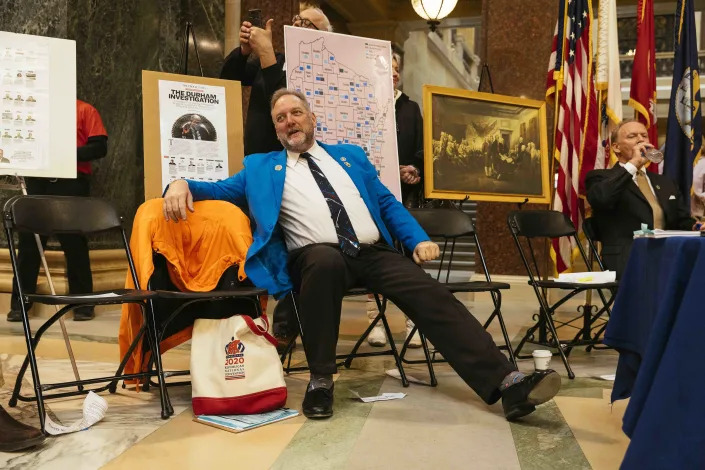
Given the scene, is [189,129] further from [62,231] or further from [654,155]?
[654,155]

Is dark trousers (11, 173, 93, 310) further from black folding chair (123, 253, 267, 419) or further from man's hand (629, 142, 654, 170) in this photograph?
man's hand (629, 142, 654, 170)

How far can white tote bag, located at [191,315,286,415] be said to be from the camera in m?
2.65

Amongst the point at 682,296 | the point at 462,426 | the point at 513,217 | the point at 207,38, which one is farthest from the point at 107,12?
the point at 682,296

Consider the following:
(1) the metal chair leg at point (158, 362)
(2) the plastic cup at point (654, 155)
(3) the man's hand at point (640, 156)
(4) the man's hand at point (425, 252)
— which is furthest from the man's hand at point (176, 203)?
(3) the man's hand at point (640, 156)

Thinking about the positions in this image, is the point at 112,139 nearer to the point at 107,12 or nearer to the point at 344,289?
the point at 107,12

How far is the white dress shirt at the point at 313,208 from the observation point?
3.15 metres

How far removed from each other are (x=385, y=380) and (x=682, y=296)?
69.8 inches

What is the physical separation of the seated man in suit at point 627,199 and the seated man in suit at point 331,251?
159cm

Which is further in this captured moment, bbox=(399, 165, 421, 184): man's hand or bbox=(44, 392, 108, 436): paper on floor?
bbox=(399, 165, 421, 184): man's hand

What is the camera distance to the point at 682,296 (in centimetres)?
181

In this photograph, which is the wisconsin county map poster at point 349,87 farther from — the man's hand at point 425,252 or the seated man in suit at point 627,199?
the seated man in suit at point 627,199

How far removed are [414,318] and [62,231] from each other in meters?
1.43

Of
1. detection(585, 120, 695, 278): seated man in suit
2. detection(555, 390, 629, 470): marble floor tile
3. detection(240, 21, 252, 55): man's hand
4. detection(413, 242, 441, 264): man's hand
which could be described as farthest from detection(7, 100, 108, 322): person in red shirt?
detection(555, 390, 629, 470): marble floor tile

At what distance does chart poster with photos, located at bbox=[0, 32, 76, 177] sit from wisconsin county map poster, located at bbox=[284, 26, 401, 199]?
45.9 inches
